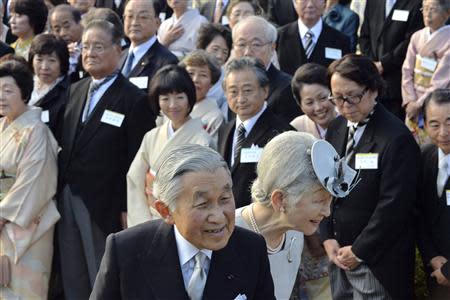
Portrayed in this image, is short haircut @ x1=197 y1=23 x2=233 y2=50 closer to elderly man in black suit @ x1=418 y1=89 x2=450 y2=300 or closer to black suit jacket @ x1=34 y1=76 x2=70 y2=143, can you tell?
black suit jacket @ x1=34 y1=76 x2=70 y2=143

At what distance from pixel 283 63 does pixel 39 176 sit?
2577 mm

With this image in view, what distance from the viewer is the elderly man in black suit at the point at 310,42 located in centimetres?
796

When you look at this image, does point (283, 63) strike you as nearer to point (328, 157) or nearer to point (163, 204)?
point (328, 157)

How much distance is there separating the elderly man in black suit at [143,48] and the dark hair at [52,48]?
0.57m

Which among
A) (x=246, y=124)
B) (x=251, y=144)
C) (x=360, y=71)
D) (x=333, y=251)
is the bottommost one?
(x=333, y=251)

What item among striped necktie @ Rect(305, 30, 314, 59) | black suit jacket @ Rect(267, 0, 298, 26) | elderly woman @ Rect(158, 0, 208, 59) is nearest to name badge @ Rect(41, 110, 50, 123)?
elderly woman @ Rect(158, 0, 208, 59)

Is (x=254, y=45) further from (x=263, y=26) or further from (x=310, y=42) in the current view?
(x=310, y=42)

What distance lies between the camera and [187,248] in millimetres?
3053

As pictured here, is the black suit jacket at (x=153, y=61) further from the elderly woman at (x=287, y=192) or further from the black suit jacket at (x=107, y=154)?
the elderly woman at (x=287, y=192)

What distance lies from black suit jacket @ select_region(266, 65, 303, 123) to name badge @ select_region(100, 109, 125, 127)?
43.8 inches

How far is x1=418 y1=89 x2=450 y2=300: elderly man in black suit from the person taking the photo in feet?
18.2

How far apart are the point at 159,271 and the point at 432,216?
3.01m

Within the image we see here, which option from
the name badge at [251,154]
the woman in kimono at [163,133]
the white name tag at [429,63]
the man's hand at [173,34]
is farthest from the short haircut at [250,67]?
the man's hand at [173,34]

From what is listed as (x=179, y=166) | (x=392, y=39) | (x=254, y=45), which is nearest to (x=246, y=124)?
(x=254, y=45)
